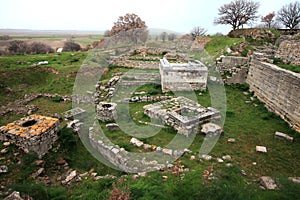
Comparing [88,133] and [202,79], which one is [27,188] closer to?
[88,133]

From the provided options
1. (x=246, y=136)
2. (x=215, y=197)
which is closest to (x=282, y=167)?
(x=246, y=136)

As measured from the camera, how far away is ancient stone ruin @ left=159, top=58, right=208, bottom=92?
36.1 ft

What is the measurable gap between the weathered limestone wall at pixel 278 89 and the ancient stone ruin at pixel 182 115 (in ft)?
9.29

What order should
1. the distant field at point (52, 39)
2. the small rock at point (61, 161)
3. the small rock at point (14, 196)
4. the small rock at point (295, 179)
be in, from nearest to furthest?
the small rock at point (14, 196) < the small rock at point (295, 179) < the small rock at point (61, 161) < the distant field at point (52, 39)

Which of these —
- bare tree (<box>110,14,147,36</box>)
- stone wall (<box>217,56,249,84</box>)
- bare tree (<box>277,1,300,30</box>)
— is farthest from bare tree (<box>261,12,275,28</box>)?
stone wall (<box>217,56,249,84</box>)

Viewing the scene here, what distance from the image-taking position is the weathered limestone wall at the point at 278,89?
24.0 feet

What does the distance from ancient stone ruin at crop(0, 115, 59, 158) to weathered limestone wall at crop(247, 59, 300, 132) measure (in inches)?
363

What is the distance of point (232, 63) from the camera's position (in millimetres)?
13172

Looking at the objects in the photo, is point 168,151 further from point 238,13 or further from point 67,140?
point 238,13

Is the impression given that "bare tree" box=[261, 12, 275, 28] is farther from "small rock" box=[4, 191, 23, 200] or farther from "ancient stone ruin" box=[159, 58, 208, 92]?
"small rock" box=[4, 191, 23, 200]

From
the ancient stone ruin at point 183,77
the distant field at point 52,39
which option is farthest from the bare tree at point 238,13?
the distant field at point 52,39

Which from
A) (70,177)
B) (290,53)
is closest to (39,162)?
→ (70,177)

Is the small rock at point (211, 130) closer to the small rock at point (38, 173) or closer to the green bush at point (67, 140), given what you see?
the green bush at point (67, 140)

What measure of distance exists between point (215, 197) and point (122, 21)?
37279 millimetres
